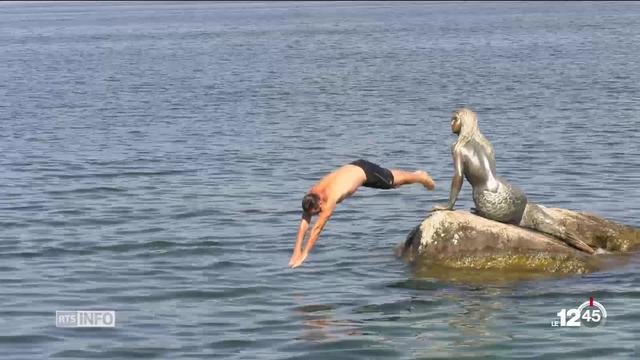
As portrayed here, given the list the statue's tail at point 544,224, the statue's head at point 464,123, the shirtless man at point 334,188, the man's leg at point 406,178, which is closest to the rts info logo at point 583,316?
the statue's tail at point 544,224

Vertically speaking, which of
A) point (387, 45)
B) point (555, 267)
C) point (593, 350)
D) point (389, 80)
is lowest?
point (593, 350)

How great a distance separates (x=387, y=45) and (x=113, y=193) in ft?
231

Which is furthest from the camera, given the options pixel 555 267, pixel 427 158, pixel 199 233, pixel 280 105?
pixel 280 105

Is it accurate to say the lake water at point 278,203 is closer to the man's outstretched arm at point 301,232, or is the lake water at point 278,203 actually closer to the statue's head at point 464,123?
the man's outstretched arm at point 301,232

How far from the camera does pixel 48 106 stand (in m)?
54.1

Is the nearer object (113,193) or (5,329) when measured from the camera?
(5,329)

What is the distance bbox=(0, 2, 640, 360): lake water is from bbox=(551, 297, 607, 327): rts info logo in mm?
164

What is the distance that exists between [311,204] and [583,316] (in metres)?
3.93

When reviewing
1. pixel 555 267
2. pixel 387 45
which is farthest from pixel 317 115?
pixel 387 45

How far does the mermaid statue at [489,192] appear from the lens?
21797 millimetres

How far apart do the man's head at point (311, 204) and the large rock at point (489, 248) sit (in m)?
2.37

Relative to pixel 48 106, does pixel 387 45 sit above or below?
above

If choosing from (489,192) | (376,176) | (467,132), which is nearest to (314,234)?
(376,176)

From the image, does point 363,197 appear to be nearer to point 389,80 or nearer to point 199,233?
point 199,233
